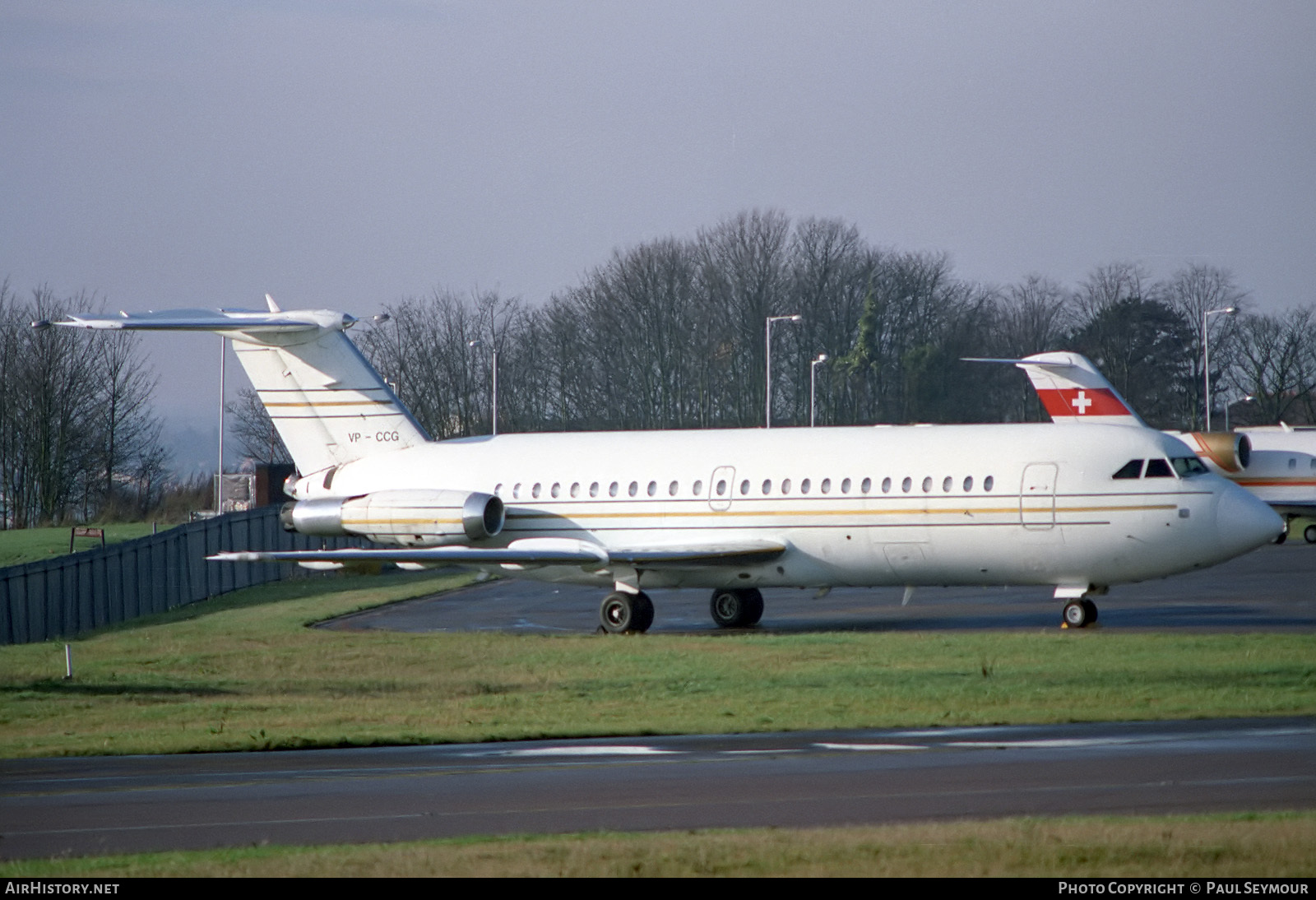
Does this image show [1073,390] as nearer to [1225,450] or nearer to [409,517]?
[1225,450]

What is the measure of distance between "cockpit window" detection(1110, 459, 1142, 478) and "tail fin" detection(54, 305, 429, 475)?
1262 centimetres

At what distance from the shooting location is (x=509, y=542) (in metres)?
28.8

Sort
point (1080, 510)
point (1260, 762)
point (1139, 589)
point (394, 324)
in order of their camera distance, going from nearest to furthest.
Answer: point (1260, 762) → point (1080, 510) → point (1139, 589) → point (394, 324)

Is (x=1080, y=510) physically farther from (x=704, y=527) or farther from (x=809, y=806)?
(x=809, y=806)

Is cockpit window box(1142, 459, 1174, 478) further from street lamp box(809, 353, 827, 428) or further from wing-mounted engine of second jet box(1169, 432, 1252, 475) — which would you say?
wing-mounted engine of second jet box(1169, 432, 1252, 475)

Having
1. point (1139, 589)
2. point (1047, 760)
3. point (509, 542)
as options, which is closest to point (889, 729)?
point (1047, 760)

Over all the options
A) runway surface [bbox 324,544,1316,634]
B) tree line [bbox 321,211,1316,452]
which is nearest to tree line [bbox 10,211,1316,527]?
tree line [bbox 321,211,1316,452]

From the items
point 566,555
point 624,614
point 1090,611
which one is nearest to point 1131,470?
point 1090,611

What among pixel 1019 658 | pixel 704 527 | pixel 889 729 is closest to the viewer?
pixel 889 729

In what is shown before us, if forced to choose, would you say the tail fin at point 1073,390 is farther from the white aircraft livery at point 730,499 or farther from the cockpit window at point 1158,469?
the cockpit window at point 1158,469

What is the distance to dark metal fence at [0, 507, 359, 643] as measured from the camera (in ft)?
101

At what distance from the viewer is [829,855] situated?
9250mm

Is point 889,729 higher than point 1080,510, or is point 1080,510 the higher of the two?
point 1080,510

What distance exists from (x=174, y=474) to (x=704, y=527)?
72.4 metres
